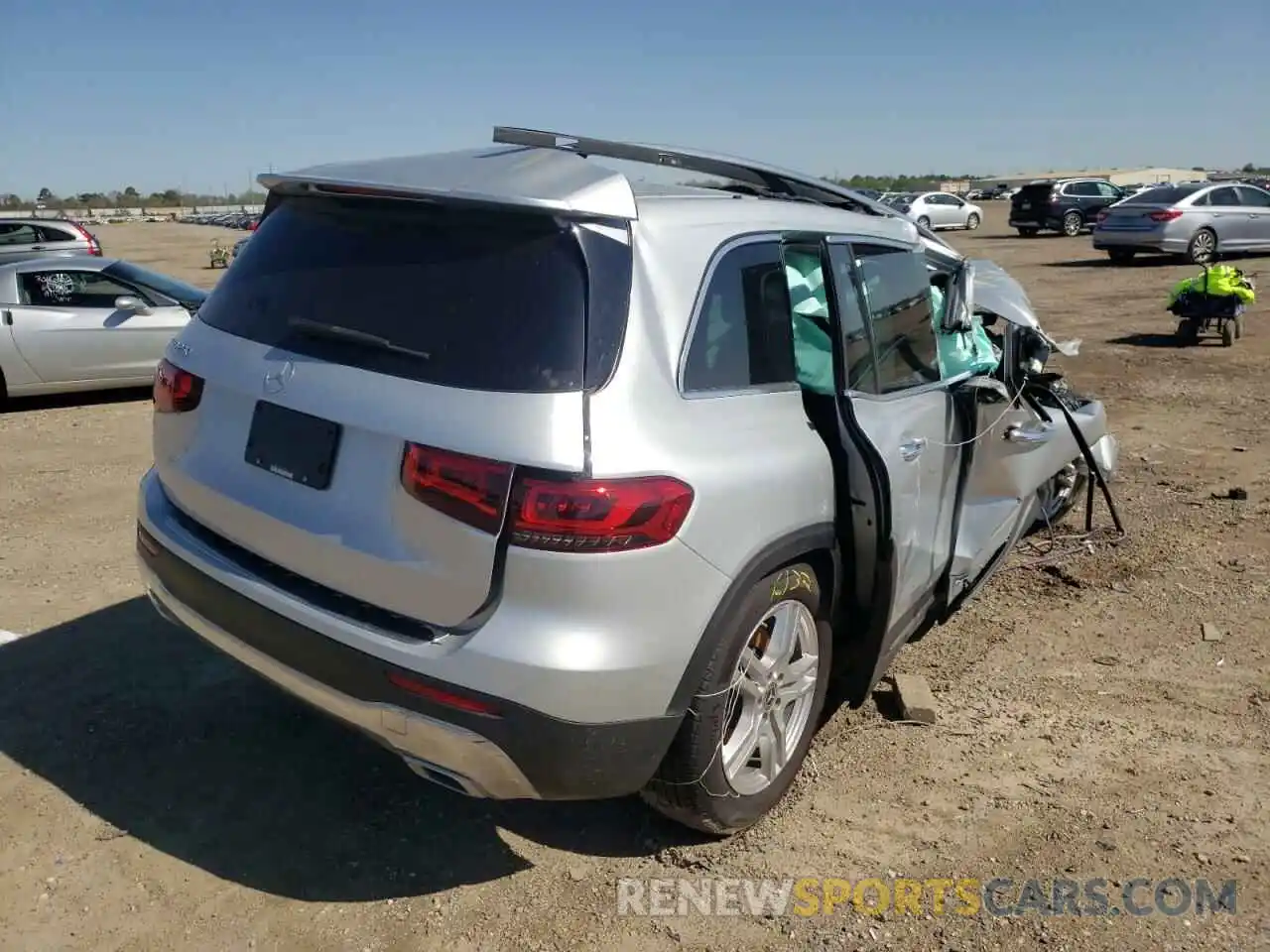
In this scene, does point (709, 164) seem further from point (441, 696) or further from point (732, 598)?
point (441, 696)

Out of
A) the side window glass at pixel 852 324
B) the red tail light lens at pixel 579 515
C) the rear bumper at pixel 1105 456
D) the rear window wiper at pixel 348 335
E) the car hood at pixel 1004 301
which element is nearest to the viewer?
the red tail light lens at pixel 579 515

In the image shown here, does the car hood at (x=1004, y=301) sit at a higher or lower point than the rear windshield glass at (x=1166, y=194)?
lower

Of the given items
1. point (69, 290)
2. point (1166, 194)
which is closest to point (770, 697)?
point (69, 290)

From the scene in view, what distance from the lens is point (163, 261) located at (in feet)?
112

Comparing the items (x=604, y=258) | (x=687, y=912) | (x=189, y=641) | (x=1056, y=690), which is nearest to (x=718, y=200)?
(x=604, y=258)

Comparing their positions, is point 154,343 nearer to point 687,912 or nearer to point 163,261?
point 687,912

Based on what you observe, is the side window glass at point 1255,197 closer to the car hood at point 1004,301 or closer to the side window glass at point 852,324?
the car hood at point 1004,301

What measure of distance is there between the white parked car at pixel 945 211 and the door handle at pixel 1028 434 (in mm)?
31984

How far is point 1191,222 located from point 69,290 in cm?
1931

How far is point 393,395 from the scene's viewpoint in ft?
8.20

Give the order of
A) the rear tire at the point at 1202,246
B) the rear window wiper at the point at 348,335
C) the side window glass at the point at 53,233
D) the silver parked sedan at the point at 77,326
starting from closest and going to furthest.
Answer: the rear window wiper at the point at 348,335
the silver parked sedan at the point at 77,326
the side window glass at the point at 53,233
the rear tire at the point at 1202,246

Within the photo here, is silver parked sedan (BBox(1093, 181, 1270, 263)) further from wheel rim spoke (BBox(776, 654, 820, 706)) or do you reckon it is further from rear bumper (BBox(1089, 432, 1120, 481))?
wheel rim spoke (BBox(776, 654, 820, 706))

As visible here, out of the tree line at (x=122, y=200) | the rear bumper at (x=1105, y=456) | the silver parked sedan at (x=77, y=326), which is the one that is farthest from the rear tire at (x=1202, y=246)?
the tree line at (x=122, y=200)

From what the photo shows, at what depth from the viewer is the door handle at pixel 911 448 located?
3.39 m
